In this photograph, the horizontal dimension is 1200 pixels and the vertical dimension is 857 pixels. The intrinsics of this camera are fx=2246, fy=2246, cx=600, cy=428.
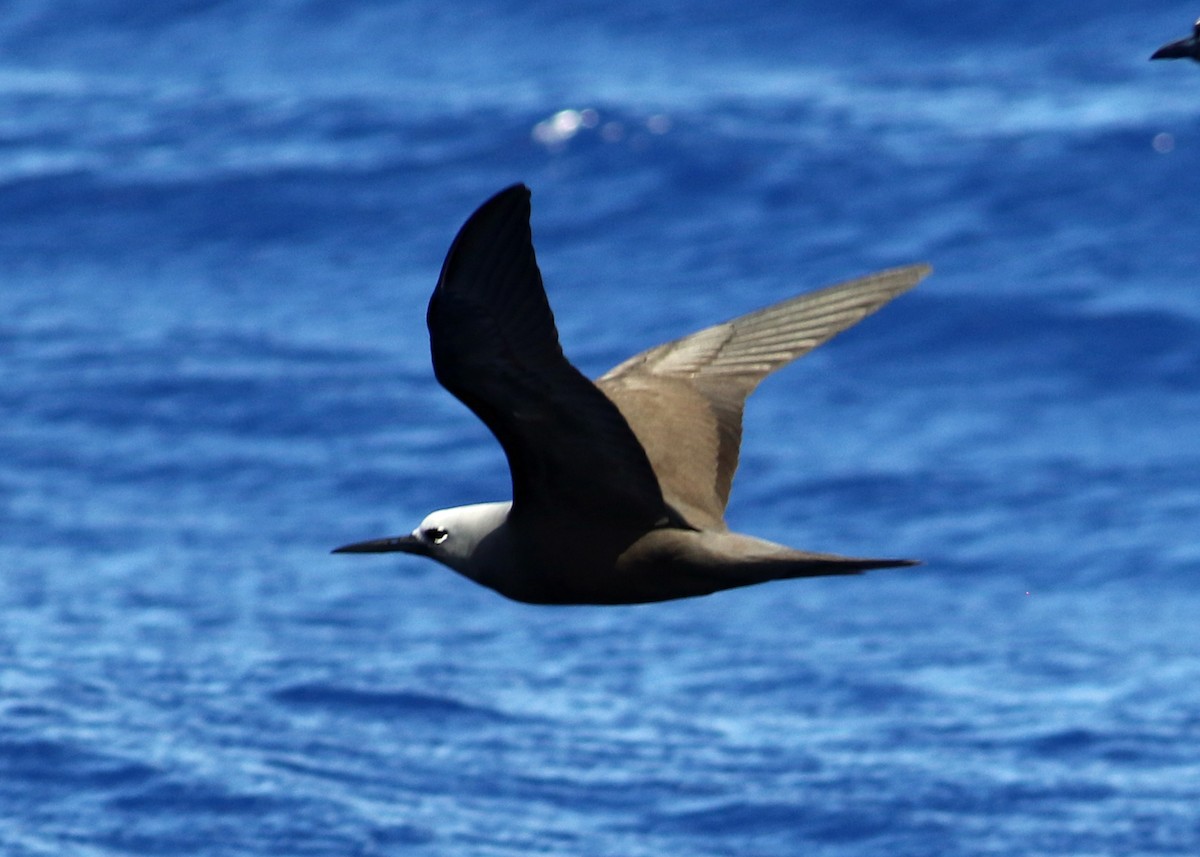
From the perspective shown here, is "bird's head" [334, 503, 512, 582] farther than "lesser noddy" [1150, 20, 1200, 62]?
No

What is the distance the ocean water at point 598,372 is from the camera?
15.3 meters

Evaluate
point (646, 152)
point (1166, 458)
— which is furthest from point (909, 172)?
point (1166, 458)

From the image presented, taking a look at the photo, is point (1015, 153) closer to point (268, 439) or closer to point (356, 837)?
point (268, 439)

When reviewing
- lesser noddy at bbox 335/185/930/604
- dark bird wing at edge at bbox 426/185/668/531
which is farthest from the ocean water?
dark bird wing at edge at bbox 426/185/668/531

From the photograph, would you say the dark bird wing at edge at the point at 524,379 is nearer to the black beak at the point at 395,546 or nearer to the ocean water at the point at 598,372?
the black beak at the point at 395,546

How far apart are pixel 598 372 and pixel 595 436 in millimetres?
11037

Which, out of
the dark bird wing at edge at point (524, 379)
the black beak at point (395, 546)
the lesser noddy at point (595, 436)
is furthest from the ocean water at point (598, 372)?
the dark bird wing at edge at point (524, 379)

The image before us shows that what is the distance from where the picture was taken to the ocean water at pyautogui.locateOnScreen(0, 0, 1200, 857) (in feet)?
50.1

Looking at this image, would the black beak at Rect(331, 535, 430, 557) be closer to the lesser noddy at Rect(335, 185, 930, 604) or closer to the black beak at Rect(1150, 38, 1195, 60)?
the lesser noddy at Rect(335, 185, 930, 604)

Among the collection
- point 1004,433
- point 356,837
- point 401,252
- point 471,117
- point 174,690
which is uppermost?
point 471,117

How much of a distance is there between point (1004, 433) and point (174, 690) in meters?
6.62

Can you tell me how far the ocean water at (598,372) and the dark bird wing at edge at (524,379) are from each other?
8.10 metres

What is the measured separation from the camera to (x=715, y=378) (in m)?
7.98

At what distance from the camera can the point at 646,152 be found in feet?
66.8
